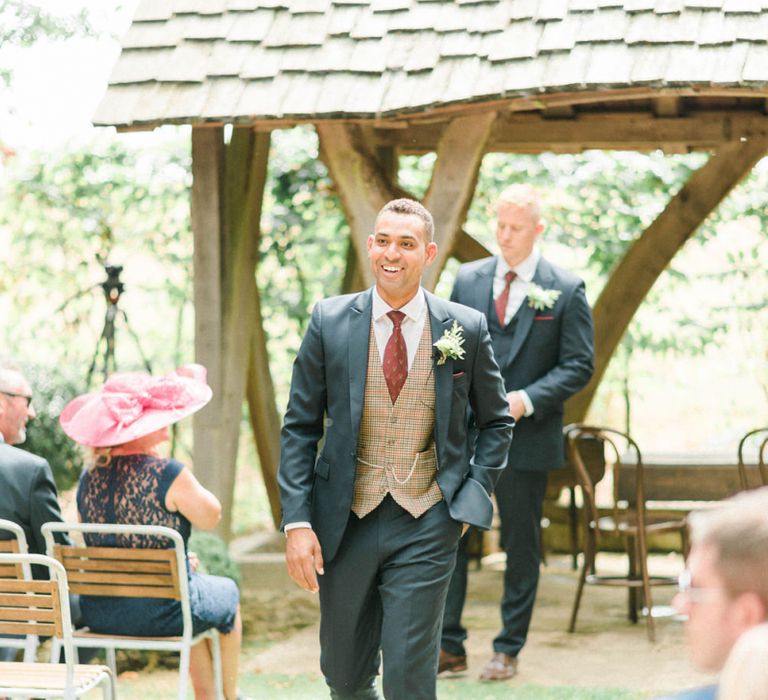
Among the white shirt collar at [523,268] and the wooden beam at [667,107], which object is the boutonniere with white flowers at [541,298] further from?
the wooden beam at [667,107]

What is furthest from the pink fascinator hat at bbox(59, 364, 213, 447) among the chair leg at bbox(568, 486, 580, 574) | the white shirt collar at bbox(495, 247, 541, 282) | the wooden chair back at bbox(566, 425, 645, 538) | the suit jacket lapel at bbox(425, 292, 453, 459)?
the chair leg at bbox(568, 486, 580, 574)

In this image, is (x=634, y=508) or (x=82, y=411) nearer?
(x=82, y=411)

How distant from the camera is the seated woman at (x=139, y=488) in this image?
532cm

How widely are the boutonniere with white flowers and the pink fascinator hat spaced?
180 cm

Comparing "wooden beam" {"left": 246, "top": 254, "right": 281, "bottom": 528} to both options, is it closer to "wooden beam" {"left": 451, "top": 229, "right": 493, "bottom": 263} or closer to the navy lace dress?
"wooden beam" {"left": 451, "top": 229, "right": 493, "bottom": 263}

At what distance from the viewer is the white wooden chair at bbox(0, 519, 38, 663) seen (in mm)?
4957

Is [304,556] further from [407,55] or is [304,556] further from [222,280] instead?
[222,280]

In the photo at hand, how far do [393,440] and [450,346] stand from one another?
14.5 inches

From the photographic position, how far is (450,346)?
15.2 feet

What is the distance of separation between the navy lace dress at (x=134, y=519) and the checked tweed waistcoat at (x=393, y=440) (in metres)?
1.02

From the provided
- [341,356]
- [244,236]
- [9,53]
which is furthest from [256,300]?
[341,356]

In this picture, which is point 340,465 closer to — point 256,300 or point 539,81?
point 539,81

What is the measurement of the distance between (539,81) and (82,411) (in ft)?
8.37

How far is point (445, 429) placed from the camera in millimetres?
4637
